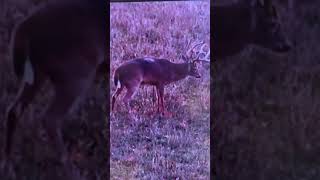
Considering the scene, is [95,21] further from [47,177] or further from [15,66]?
[47,177]

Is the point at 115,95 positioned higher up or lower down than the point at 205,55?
lower down

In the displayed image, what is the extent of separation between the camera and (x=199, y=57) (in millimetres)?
4137

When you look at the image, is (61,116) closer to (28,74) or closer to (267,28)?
(28,74)

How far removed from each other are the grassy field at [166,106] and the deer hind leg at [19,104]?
0.61m

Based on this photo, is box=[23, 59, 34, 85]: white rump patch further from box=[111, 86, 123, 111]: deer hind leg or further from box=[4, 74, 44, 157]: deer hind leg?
box=[111, 86, 123, 111]: deer hind leg

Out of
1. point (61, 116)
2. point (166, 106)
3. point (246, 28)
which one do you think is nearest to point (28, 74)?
point (61, 116)

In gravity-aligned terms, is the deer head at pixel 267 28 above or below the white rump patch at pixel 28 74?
above

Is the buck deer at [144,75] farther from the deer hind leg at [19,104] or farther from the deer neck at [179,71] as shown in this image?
the deer hind leg at [19,104]

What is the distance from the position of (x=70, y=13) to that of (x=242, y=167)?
1.61 m

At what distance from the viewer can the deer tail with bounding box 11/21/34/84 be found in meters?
4.52

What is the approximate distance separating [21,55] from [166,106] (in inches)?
45.4

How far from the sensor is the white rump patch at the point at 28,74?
4.51 metres

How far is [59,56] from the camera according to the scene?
447 cm

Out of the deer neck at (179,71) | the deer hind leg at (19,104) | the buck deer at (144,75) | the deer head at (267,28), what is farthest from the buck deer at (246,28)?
the deer hind leg at (19,104)
